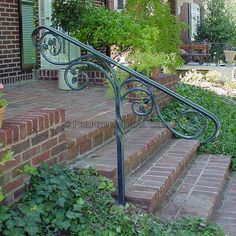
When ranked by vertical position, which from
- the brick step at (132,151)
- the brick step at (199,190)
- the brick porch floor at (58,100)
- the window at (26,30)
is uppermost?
the window at (26,30)

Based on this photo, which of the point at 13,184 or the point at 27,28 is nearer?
the point at 13,184

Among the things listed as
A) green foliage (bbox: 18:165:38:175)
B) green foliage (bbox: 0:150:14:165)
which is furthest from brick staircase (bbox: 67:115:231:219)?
green foliage (bbox: 0:150:14:165)

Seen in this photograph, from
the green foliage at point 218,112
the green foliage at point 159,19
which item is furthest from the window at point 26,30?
the green foliage at point 159,19

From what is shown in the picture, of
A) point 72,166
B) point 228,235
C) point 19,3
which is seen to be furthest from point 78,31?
point 228,235

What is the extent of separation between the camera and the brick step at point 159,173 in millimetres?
3098

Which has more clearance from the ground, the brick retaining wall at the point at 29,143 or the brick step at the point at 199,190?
the brick retaining wall at the point at 29,143

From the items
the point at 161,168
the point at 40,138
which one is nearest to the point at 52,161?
the point at 40,138

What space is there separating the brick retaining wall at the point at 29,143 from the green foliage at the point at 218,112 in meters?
2.32

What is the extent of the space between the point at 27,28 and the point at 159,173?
13.4ft

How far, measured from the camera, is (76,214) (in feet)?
8.30

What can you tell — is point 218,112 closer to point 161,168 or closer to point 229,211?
point 161,168

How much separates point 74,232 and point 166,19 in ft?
24.6

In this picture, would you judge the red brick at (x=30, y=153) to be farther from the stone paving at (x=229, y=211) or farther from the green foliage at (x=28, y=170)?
the stone paving at (x=229, y=211)

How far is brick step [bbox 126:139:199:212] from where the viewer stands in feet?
10.2
